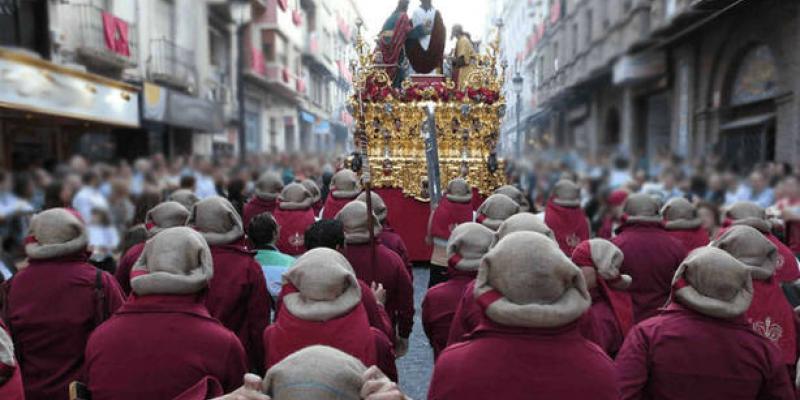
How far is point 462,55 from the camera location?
10766 mm

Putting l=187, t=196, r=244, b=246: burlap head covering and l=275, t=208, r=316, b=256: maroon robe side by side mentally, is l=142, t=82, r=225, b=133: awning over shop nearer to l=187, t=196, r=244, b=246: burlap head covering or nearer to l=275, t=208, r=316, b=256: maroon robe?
l=275, t=208, r=316, b=256: maroon robe

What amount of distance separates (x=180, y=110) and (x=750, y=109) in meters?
10.4

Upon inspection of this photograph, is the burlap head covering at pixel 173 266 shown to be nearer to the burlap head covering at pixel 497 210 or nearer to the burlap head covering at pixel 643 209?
the burlap head covering at pixel 497 210

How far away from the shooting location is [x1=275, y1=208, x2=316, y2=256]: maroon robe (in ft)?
20.1

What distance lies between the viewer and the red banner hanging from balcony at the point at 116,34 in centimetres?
1208

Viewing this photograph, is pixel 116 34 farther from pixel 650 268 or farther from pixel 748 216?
pixel 748 216

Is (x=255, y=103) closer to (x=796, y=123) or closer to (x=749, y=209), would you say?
(x=796, y=123)

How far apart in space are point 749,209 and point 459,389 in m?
3.43

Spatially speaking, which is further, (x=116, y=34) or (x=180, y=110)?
(x=180, y=110)

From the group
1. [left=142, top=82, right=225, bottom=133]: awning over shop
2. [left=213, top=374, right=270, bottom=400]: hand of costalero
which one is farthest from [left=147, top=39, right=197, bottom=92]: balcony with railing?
[left=213, top=374, right=270, bottom=400]: hand of costalero

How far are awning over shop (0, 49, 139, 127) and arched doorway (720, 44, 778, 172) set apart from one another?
27.6ft

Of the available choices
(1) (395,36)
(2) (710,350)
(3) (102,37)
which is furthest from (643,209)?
(3) (102,37)

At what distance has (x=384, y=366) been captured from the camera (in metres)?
3.05

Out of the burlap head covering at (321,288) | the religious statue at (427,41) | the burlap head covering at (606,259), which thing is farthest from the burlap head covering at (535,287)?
the religious statue at (427,41)
